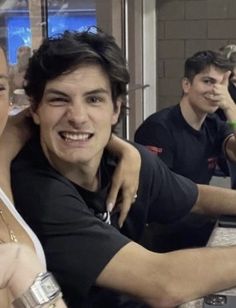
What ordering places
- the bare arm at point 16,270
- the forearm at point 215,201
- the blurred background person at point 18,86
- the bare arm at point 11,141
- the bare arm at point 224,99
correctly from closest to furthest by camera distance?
the bare arm at point 16,270 < the bare arm at point 11,141 < the blurred background person at point 18,86 < the forearm at point 215,201 < the bare arm at point 224,99

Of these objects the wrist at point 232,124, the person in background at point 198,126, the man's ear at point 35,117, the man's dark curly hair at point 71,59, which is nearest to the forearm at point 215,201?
the man's dark curly hair at point 71,59

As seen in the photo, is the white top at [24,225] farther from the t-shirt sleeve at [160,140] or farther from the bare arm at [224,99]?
the bare arm at [224,99]

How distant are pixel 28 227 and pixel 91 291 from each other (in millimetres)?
227

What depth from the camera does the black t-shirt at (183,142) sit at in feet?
8.86

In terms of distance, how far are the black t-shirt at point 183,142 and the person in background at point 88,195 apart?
97cm

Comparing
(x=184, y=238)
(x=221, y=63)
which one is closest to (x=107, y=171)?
(x=184, y=238)

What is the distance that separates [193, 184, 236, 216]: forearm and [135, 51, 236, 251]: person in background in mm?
722

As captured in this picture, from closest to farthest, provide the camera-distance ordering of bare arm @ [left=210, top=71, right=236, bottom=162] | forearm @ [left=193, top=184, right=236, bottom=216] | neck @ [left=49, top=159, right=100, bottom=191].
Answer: neck @ [left=49, top=159, right=100, bottom=191], forearm @ [left=193, top=184, right=236, bottom=216], bare arm @ [left=210, top=71, right=236, bottom=162]

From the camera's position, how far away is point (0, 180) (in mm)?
1368

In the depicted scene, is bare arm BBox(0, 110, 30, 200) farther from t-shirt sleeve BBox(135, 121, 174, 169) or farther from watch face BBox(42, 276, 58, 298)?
t-shirt sleeve BBox(135, 121, 174, 169)

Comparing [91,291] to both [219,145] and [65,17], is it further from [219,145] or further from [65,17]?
[65,17]

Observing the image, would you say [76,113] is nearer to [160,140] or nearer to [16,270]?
[16,270]

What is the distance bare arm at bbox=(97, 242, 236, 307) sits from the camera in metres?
1.29

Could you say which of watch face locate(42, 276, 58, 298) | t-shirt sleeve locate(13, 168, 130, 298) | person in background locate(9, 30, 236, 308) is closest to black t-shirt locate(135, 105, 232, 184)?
person in background locate(9, 30, 236, 308)
